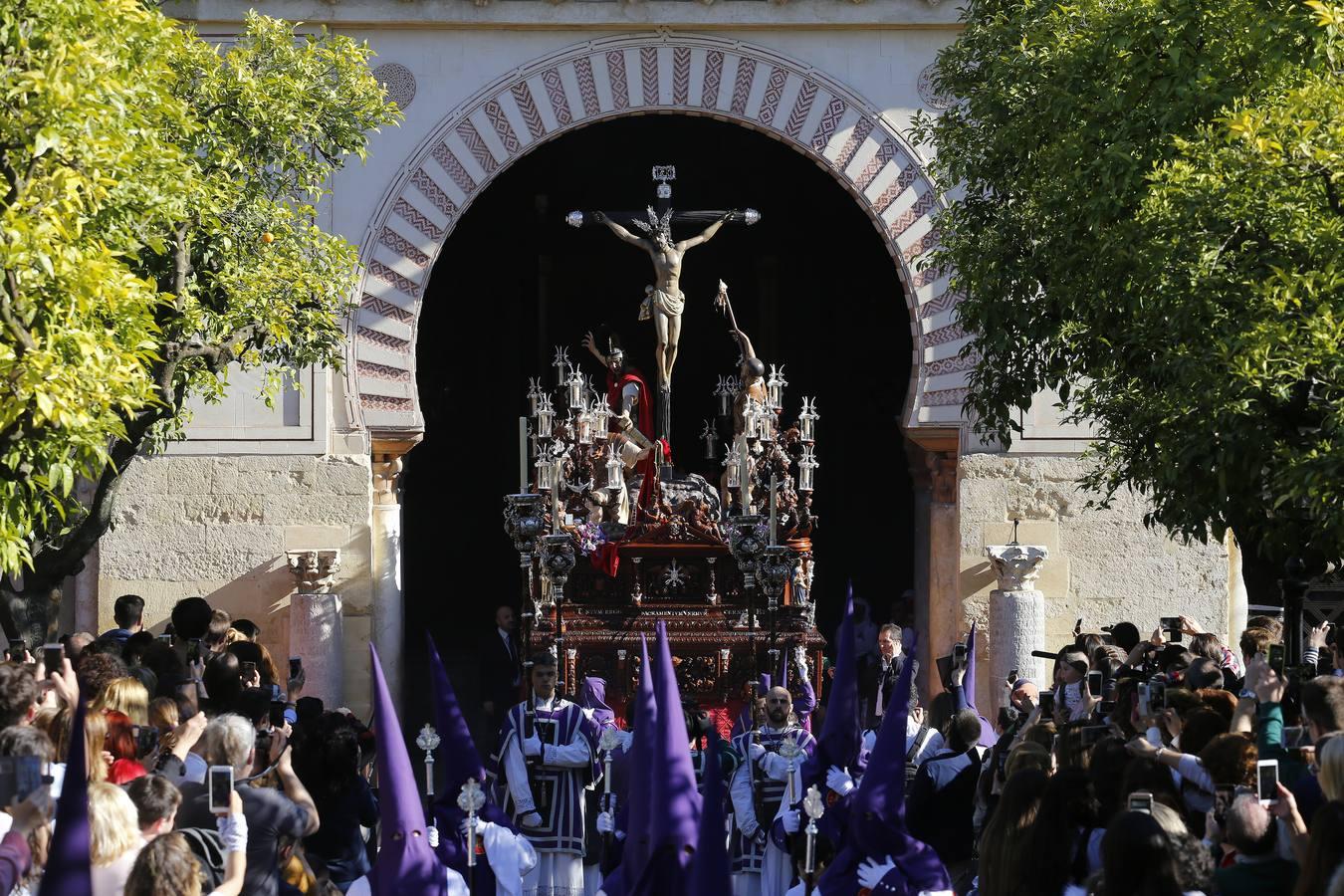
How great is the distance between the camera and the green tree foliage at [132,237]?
25.5 ft

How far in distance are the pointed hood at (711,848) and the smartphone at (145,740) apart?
1.88 metres

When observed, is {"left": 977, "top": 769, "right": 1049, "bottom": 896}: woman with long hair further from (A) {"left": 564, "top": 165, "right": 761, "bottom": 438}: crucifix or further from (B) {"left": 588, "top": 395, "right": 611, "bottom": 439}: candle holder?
(A) {"left": 564, "top": 165, "right": 761, "bottom": 438}: crucifix

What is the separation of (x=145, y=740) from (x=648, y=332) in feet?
38.8

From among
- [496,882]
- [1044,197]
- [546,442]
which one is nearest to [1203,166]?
[1044,197]

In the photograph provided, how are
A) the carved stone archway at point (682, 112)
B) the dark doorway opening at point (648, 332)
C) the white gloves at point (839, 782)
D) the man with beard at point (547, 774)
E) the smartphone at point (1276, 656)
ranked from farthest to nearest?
the dark doorway opening at point (648, 332) < the carved stone archway at point (682, 112) < the man with beard at point (547, 774) < the smartphone at point (1276, 656) < the white gloves at point (839, 782)

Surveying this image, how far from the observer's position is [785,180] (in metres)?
17.7

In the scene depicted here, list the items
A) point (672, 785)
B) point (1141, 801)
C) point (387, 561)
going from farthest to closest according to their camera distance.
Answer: point (387, 561) → point (672, 785) → point (1141, 801)

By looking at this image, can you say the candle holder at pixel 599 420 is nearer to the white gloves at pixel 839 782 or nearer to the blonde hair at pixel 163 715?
the white gloves at pixel 839 782

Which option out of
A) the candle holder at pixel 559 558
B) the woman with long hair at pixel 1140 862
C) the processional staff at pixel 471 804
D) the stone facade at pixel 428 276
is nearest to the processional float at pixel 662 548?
the candle holder at pixel 559 558

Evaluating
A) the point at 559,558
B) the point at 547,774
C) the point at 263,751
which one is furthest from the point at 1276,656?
the point at 559,558

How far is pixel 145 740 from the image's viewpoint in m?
6.73

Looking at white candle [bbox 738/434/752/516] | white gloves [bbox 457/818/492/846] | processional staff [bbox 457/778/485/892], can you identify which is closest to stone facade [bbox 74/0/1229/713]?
white candle [bbox 738/434/752/516]

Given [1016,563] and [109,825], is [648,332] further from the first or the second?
[109,825]

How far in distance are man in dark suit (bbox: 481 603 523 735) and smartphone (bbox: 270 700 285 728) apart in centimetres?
546
